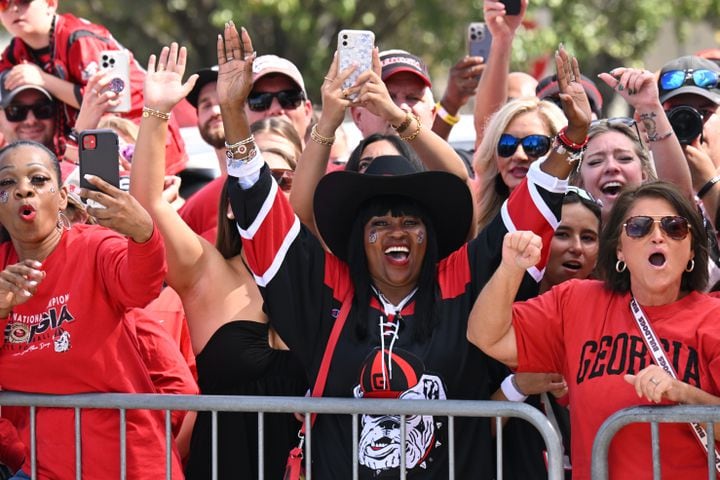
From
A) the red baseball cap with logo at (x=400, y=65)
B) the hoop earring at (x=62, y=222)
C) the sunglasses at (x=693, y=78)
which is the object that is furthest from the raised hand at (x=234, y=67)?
the sunglasses at (x=693, y=78)

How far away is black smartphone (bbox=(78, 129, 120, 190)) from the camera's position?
468 cm

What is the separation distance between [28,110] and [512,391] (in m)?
3.28

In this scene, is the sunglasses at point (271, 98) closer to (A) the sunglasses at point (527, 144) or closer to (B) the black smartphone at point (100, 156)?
(A) the sunglasses at point (527, 144)

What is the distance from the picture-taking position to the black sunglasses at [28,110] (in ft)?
22.7

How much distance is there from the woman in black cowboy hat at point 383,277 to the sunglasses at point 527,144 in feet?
2.42

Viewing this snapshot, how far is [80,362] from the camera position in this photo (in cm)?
495

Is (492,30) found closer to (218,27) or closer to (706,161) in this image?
(706,161)

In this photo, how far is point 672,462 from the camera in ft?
14.5

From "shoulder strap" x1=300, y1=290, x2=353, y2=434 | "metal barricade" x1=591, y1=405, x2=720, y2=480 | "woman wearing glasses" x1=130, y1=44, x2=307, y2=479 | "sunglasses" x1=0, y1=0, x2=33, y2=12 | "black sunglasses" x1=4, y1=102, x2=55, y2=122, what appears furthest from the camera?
"sunglasses" x1=0, y1=0, x2=33, y2=12

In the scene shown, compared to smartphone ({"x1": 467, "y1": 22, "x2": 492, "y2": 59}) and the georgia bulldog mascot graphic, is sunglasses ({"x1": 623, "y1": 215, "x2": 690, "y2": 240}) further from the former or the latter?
smartphone ({"x1": 467, "y1": 22, "x2": 492, "y2": 59})

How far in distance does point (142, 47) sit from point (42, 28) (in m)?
12.4

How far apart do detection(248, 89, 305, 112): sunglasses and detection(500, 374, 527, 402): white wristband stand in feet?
8.39

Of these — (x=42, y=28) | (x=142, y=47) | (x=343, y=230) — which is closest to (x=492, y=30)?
(x=343, y=230)

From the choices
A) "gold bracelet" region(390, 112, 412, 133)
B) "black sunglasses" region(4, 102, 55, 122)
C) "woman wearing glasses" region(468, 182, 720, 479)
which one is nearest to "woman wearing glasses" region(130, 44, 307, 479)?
"gold bracelet" region(390, 112, 412, 133)
